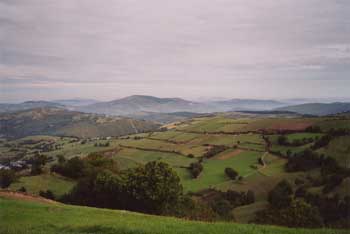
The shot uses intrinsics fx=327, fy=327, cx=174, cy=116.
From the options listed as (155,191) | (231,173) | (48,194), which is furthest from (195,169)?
(155,191)

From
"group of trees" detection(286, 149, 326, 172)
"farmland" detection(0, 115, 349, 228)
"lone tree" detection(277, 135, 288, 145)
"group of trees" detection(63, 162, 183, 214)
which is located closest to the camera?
"group of trees" detection(63, 162, 183, 214)

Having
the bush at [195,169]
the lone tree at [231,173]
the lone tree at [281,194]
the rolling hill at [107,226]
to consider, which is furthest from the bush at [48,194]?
the lone tree at [231,173]

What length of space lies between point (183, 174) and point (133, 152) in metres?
36.8

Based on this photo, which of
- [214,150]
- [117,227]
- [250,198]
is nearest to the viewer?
[117,227]

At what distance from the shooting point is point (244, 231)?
13.2m

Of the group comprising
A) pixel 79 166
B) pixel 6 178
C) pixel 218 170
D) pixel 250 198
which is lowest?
pixel 250 198

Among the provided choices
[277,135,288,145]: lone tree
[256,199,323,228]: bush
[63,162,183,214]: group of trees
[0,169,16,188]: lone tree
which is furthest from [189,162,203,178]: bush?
[256,199,323,228]: bush

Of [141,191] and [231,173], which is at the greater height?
[141,191]

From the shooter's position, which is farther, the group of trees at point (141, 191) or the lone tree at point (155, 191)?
the group of trees at point (141, 191)

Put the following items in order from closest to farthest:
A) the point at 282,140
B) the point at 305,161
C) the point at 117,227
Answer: the point at 117,227 → the point at 305,161 → the point at 282,140

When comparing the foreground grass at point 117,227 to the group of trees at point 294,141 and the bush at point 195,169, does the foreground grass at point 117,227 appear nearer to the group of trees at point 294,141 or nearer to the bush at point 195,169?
the bush at point 195,169

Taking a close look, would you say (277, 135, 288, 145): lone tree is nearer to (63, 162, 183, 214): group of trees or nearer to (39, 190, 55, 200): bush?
(63, 162, 183, 214): group of trees

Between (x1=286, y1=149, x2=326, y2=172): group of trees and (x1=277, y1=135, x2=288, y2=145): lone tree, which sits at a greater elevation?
(x1=277, y1=135, x2=288, y2=145): lone tree

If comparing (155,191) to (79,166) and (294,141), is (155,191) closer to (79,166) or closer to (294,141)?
(79,166)
